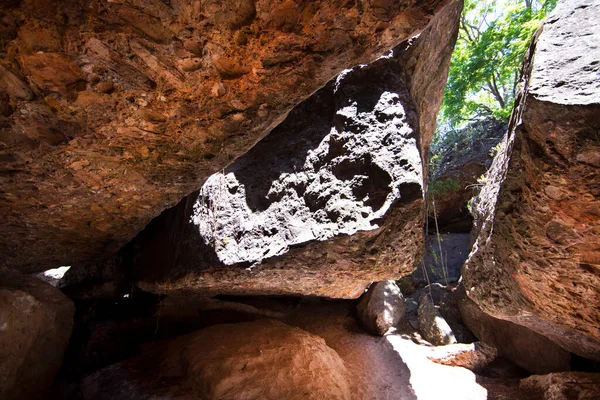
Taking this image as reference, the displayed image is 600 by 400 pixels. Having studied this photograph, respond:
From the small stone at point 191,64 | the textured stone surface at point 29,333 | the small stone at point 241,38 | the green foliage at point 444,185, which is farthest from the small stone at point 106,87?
the green foliage at point 444,185

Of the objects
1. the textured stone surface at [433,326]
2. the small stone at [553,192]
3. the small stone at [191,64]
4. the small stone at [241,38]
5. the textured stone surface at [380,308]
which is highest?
the small stone at [241,38]

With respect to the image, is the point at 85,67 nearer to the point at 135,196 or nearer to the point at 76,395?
the point at 135,196

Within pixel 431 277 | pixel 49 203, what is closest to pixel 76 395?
pixel 49 203

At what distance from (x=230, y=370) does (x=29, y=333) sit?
181 centimetres

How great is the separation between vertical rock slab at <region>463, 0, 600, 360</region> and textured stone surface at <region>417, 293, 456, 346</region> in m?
3.17

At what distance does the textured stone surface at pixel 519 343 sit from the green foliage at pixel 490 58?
17.6 feet

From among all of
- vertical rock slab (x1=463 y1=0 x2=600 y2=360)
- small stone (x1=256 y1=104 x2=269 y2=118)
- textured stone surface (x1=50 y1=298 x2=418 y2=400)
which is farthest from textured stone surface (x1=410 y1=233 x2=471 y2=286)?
small stone (x1=256 y1=104 x2=269 y2=118)

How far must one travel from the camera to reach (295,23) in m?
1.32

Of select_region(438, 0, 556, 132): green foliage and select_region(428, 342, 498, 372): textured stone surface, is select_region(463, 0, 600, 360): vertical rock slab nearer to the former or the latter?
select_region(428, 342, 498, 372): textured stone surface

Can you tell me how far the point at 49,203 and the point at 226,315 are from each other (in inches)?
119

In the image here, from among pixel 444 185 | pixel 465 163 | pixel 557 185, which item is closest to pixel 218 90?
pixel 557 185

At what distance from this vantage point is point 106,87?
142 centimetres

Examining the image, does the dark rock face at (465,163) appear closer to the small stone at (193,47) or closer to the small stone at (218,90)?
the small stone at (218,90)

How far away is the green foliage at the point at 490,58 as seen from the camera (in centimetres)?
704
